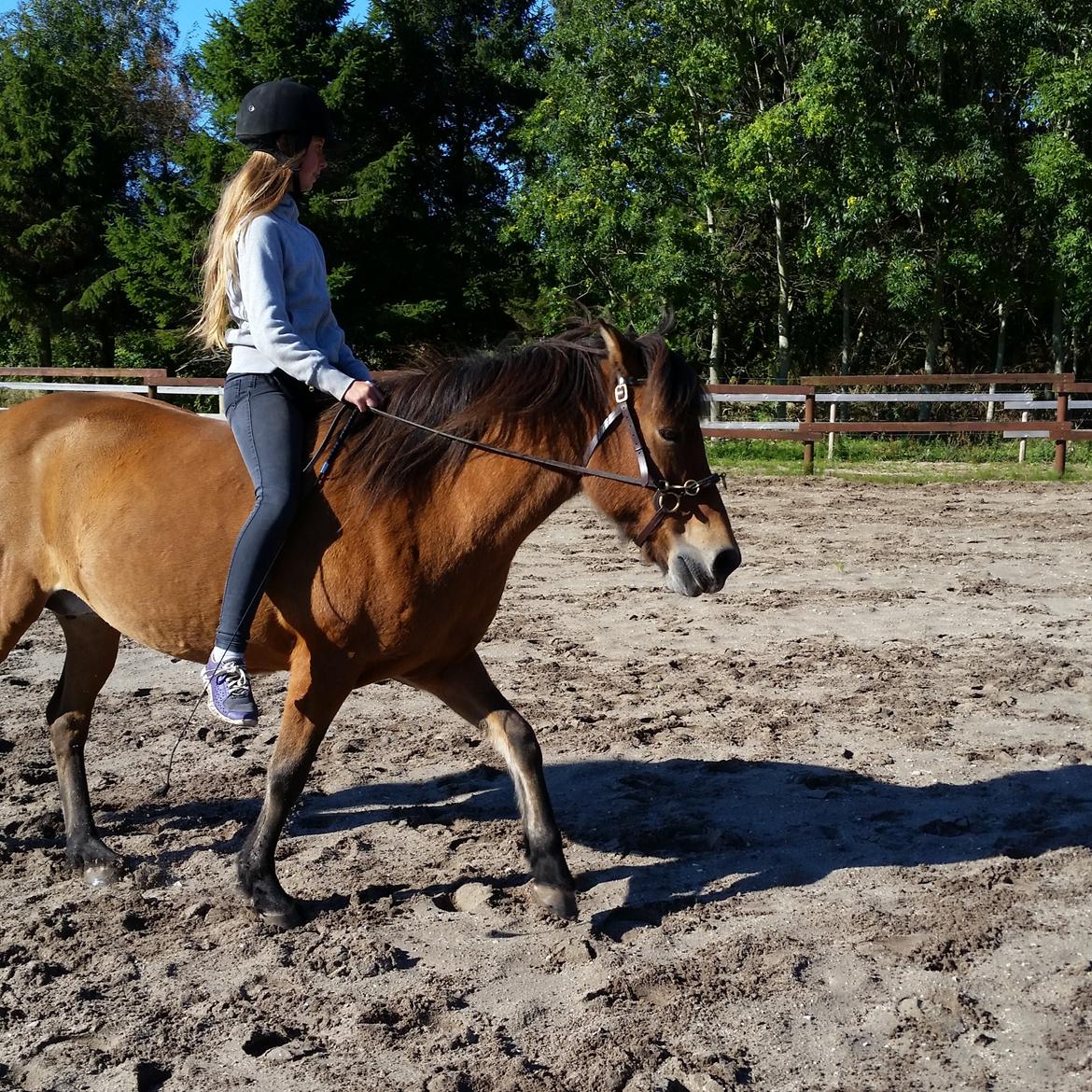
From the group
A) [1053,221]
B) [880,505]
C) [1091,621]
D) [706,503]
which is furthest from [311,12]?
[706,503]

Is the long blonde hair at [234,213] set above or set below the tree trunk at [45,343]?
below

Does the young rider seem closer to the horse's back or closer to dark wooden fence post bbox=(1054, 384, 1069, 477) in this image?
the horse's back

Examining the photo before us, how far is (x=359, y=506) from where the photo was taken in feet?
12.9

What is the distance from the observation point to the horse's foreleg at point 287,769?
3.91 meters

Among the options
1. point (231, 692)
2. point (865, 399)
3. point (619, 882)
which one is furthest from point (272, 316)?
point (865, 399)

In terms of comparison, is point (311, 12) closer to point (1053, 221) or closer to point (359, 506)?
point (1053, 221)

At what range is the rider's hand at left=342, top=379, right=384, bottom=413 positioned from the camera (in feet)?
12.7

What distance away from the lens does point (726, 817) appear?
4.77 metres

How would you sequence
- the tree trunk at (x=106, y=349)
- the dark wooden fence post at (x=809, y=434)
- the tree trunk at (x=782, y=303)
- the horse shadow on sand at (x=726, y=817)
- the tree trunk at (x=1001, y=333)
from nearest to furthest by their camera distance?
the horse shadow on sand at (x=726, y=817)
the dark wooden fence post at (x=809, y=434)
the tree trunk at (x=782, y=303)
the tree trunk at (x=1001, y=333)
the tree trunk at (x=106, y=349)

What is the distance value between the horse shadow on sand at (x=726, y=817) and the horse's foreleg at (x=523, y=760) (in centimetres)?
21

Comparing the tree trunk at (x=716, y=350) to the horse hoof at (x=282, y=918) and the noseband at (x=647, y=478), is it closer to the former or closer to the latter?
the noseband at (x=647, y=478)

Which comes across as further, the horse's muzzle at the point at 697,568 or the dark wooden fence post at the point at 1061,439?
the dark wooden fence post at the point at 1061,439

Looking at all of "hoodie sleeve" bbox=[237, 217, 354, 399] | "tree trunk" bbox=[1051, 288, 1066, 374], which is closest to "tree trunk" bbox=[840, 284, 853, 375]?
"tree trunk" bbox=[1051, 288, 1066, 374]

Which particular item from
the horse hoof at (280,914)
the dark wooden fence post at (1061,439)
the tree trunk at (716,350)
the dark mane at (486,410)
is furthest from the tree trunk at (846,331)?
the horse hoof at (280,914)
